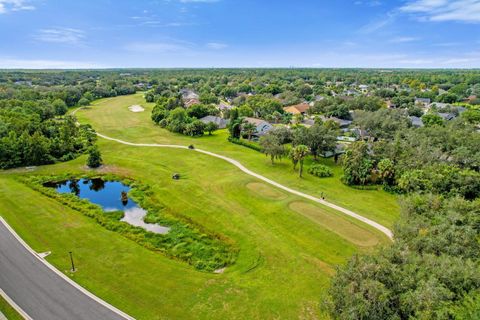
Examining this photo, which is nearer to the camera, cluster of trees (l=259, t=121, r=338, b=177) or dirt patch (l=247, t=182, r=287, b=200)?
dirt patch (l=247, t=182, r=287, b=200)

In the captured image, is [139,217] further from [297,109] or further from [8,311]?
[297,109]

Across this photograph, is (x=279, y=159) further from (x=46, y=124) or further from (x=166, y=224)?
(x=46, y=124)

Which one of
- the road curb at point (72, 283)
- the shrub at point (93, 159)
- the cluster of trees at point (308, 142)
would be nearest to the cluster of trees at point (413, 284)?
the road curb at point (72, 283)

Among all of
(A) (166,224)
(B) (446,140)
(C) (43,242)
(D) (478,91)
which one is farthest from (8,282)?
(D) (478,91)

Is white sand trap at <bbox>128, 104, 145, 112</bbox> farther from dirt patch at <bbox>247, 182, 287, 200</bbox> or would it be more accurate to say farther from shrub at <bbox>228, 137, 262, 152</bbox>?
dirt patch at <bbox>247, 182, 287, 200</bbox>

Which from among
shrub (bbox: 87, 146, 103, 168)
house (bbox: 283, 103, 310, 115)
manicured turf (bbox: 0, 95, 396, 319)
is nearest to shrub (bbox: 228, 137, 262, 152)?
manicured turf (bbox: 0, 95, 396, 319)

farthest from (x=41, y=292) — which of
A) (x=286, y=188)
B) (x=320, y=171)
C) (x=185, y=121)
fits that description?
(x=185, y=121)
